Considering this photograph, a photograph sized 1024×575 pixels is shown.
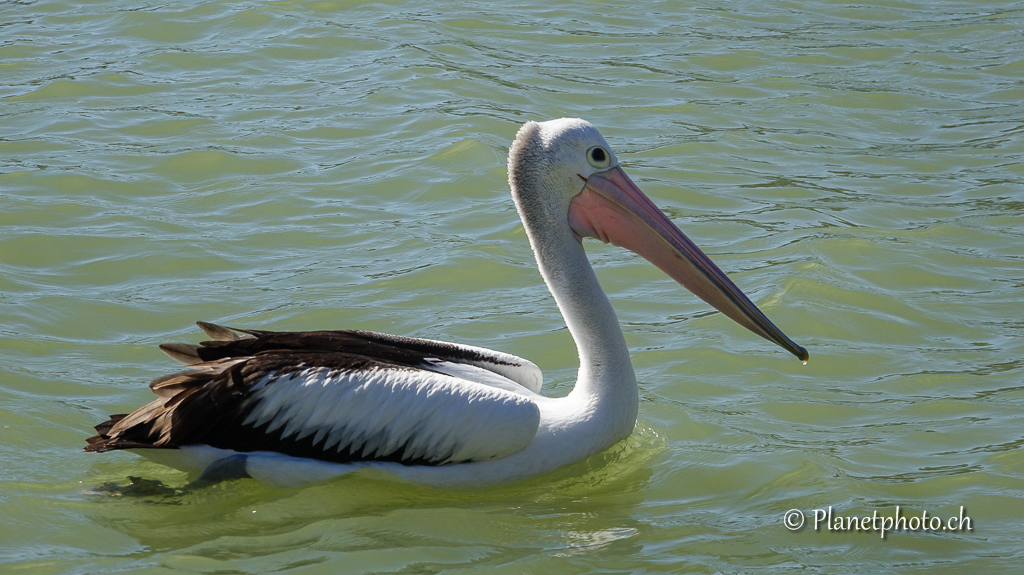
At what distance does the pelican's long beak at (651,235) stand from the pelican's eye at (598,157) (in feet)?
0.13

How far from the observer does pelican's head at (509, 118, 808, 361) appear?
449 centimetres

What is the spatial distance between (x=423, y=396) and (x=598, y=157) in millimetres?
1205

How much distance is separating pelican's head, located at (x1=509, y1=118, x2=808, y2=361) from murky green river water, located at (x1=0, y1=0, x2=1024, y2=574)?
0.70m

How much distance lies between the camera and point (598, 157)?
4.54 metres

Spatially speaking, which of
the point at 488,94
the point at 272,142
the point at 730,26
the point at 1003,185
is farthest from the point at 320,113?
the point at 1003,185

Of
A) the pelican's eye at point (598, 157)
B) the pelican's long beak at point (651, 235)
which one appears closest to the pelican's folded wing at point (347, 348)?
the pelican's long beak at point (651, 235)

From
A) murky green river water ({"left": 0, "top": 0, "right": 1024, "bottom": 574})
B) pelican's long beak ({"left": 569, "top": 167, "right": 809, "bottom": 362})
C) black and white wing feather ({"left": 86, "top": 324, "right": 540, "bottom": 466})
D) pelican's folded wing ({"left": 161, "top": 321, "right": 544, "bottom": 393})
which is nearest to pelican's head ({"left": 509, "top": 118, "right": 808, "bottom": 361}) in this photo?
pelican's long beak ({"left": 569, "top": 167, "right": 809, "bottom": 362})

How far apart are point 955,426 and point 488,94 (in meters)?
5.07
